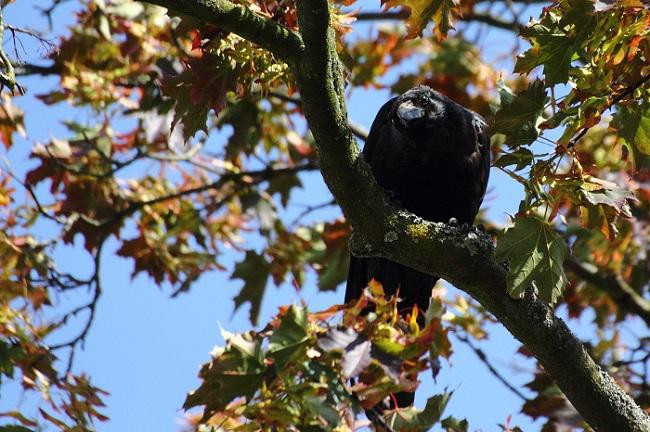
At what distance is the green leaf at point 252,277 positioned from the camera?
18.1ft

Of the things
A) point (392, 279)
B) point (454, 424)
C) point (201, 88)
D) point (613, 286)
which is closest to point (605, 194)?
point (454, 424)

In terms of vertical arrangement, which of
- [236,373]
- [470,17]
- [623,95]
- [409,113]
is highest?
[470,17]

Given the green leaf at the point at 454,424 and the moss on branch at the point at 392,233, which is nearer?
the green leaf at the point at 454,424

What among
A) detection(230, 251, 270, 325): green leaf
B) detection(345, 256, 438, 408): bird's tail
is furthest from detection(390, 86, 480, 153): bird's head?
detection(230, 251, 270, 325): green leaf

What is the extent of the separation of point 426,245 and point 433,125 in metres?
1.31

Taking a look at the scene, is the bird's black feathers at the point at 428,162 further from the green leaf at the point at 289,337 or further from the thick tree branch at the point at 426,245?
the green leaf at the point at 289,337

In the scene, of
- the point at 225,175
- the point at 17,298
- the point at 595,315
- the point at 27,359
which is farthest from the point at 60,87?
the point at 595,315

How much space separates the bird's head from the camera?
407 cm

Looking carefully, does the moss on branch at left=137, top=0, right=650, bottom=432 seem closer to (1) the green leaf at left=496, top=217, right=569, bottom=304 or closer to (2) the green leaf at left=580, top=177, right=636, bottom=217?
(1) the green leaf at left=496, top=217, right=569, bottom=304

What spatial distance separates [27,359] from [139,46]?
2.45 meters

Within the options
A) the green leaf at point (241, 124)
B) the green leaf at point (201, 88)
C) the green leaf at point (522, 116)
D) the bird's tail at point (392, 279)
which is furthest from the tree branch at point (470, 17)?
the green leaf at point (522, 116)

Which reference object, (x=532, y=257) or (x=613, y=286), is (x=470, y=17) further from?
(x=532, y=257)

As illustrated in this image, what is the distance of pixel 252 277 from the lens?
18.4 ft

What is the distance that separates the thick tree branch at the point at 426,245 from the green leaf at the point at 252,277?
2486 mm
